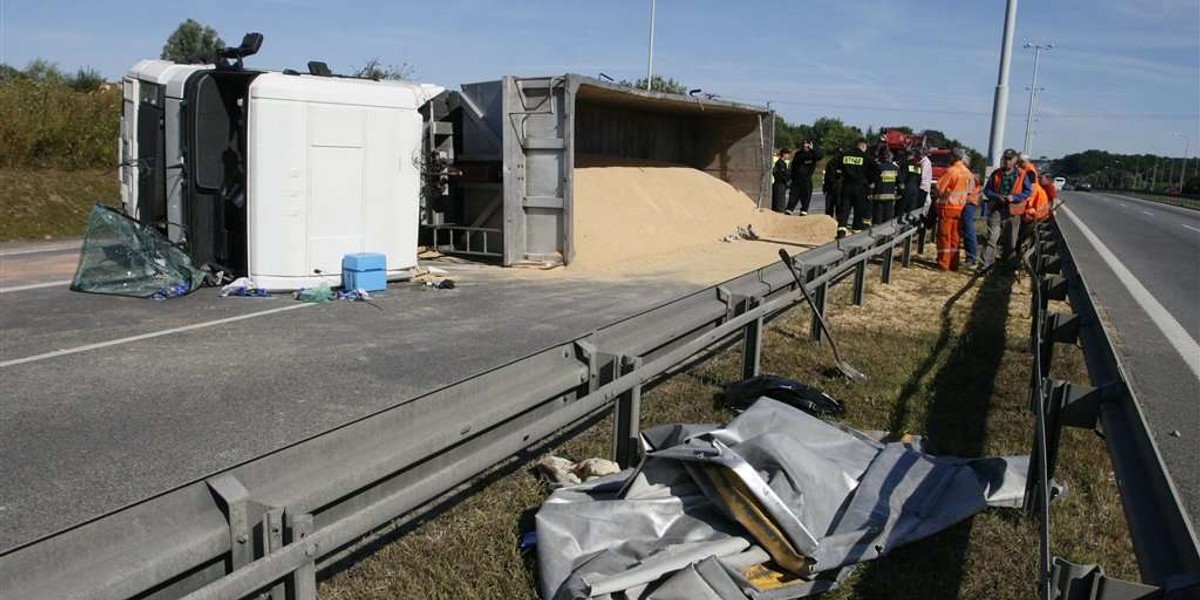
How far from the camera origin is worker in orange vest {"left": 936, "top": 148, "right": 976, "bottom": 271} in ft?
41.8

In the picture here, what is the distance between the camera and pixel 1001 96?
17922 millimetres

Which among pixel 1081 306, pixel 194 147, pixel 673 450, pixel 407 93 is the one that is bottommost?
pixel 673 450

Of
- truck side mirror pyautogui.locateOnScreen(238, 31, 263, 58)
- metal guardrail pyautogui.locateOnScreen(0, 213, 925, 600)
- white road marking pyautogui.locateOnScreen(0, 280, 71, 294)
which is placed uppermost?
truck side mirror pyautogui.locateOnScreen(238, 31, 263, 58)

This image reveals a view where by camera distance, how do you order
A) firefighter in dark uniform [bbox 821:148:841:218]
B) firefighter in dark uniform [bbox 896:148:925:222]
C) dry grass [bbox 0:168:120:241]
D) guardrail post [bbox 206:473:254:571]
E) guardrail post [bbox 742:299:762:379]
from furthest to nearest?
firefighter in dark uniform [bbox 821:148:841:218] < firefighter in dark uniform [bbox 896:148:925:222] < dry grass [bbox 0:168:120:241] < guardrail post [bbox 742:299:762:379] < guardrail post [bbox 206:473:254:571]

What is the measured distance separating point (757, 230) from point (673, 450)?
13.4m

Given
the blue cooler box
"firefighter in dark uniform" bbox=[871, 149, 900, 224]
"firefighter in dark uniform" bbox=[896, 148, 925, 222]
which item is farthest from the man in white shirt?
the blue cooler box

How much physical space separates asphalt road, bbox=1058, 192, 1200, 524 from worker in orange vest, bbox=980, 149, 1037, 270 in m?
1.19

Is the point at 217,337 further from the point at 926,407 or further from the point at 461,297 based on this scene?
the point at 926,407

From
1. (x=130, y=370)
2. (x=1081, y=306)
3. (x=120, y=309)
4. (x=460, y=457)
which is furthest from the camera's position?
(x=120, y=309)

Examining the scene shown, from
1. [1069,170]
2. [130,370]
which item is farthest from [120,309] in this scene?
[1069,170]

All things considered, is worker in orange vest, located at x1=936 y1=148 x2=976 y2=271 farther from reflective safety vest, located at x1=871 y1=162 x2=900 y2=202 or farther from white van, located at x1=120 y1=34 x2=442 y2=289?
white van, located at x1=120 y1=34 x2=442 y2=289

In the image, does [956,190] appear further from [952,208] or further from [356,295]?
[356,295]

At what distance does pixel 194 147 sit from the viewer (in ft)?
30.2

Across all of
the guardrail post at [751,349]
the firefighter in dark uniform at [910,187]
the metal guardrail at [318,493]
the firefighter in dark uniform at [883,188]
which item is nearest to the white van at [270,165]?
the guardrail post at [751,349]
